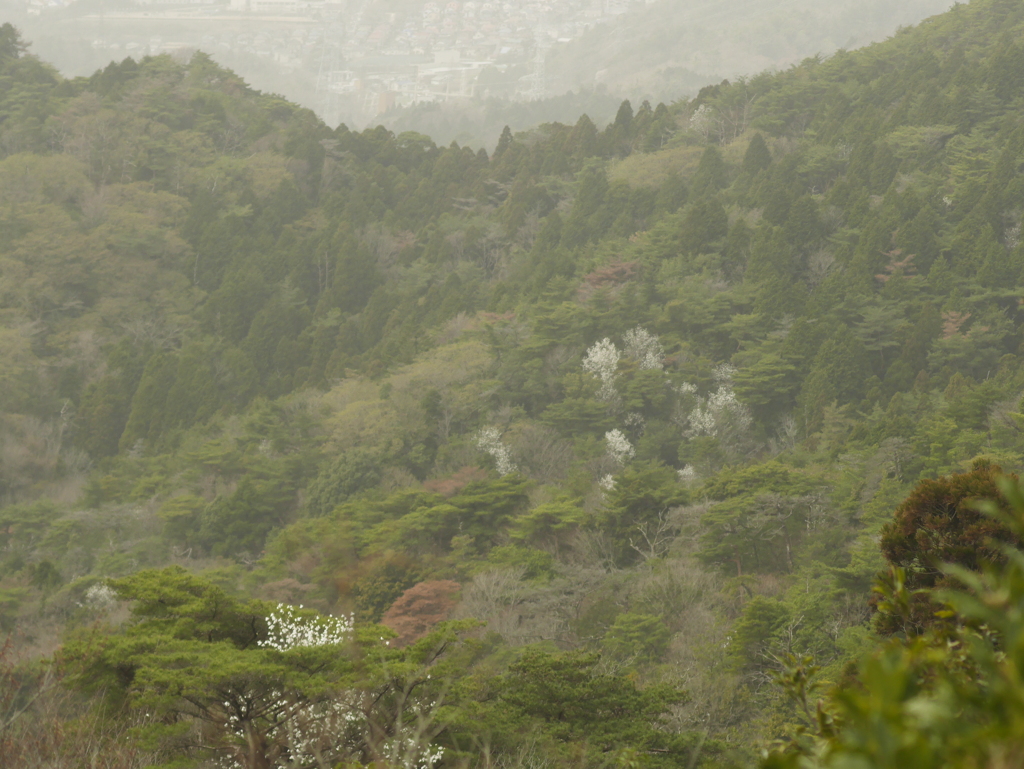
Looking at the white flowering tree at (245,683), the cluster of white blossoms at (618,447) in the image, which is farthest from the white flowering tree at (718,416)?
the white flowering tree at (245,683)

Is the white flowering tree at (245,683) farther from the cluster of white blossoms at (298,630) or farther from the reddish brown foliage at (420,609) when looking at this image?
the reddish brown foliage at (420,609)

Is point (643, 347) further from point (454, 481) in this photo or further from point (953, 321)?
point (953, 321)

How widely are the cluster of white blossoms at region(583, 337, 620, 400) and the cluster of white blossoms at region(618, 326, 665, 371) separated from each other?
551 mm

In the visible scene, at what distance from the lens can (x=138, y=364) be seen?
3384cm

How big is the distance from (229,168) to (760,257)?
84.0 feet

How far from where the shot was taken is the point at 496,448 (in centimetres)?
2517

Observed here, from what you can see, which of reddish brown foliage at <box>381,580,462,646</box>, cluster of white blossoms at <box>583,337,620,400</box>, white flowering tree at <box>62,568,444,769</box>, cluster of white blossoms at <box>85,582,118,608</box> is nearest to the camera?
white flowering tree at <box>62,568,444,769</box>

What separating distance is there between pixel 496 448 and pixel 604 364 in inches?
193

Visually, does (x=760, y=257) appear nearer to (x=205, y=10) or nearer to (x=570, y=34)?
(x=570, y=34)

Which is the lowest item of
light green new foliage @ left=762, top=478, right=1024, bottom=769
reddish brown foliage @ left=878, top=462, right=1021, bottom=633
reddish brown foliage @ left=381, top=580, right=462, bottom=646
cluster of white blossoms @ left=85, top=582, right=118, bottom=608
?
cluster of white blossoms @ left=85, top=582, right=118, bottom=608

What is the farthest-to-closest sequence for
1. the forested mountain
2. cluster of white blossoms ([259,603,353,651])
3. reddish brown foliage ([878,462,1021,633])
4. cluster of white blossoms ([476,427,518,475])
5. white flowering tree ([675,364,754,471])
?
1. white flowering tree ([675,364,754,471])
2. cluster of white blossoms ([476,427,518,475])
3. cluster of white blossoms ([259,603,353,651])
4. the forested mountain
5. reddish brown foliage ([878,462,1021,633])

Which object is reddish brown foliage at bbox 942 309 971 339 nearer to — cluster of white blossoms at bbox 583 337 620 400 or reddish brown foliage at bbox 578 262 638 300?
cluster of white blossoms at bbox 583 337 620 400

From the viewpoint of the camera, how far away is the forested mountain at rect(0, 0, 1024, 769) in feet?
28.5

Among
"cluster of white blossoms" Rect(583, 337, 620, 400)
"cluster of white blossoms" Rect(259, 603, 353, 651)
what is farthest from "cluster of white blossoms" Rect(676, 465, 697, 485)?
"cluster of white blossoms" Rect(259, 603, 353, 651)
